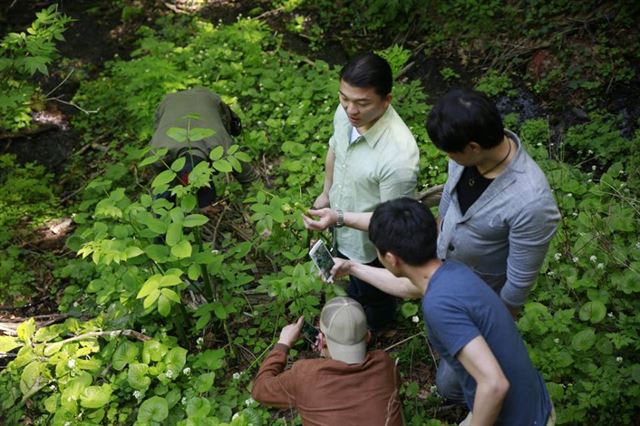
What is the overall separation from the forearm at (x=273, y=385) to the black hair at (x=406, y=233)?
1066mm

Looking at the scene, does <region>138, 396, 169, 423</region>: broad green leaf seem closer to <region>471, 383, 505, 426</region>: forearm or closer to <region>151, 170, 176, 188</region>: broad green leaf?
<region>151, 170, 176, 188</region>: broad green leaf

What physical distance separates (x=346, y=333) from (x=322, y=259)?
1.62 ft

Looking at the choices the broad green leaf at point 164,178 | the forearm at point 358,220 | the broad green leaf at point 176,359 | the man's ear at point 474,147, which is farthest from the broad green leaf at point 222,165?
the man's ear at point 474,147

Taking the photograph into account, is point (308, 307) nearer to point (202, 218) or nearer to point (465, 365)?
point (202, 218)

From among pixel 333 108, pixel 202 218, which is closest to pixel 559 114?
pixel 333 108

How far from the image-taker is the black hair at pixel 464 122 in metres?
2.31

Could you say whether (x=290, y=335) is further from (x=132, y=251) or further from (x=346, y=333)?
(x=132, y=251)

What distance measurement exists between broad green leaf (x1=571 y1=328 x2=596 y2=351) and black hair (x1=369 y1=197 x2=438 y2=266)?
62.5 inches

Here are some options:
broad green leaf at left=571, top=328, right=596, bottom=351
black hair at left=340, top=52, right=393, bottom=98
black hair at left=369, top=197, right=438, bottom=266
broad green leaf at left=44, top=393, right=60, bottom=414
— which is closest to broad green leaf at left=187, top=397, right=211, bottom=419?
broad green leaf at left=44, top=393, right=60, bottom=414

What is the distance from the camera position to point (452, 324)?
2080 mm

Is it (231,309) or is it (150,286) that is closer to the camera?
(150,286)

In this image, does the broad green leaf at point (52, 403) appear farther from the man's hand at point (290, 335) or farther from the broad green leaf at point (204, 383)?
the man's hand at point (290, 335)

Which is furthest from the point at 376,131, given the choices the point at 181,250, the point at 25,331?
the point at 25,331

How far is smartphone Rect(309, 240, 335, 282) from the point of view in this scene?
3140 millimetres
